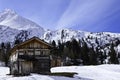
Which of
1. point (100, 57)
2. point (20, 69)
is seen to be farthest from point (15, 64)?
point (100, 57)

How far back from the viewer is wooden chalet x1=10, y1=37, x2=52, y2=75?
177 feet

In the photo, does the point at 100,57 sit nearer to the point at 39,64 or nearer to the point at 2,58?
the point at 2,58

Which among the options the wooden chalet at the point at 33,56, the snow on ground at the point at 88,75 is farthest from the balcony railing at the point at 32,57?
the snow on ground at the point at 88,75

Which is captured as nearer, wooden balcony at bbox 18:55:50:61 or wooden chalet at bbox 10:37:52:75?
wooden balcony at bbox 18:55:50:61

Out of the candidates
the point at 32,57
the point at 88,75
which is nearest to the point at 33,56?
the point at 32,57

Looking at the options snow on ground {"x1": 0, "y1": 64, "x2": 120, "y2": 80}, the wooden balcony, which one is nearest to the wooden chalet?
the wooden balcony

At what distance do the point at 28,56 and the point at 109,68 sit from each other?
63.8ft

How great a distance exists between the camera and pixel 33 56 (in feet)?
178

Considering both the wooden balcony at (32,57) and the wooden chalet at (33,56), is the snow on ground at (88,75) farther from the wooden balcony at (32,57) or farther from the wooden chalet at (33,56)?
the wooden balcony at (32,57)

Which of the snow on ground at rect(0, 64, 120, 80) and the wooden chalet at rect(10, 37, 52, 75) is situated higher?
the wooden chalet at rect(10, 37, 52, 75)

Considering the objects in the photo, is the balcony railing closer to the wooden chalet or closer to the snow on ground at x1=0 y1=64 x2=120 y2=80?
the wooden chalet

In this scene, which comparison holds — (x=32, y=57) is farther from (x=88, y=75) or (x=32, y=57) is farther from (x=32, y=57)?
(x=88, y=75)

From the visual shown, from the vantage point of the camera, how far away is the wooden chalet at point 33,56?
53812 mm

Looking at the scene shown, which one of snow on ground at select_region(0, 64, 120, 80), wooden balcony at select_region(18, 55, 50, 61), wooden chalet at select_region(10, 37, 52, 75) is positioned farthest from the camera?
wooden chalet at select_region(10, 37, 52, 75)
